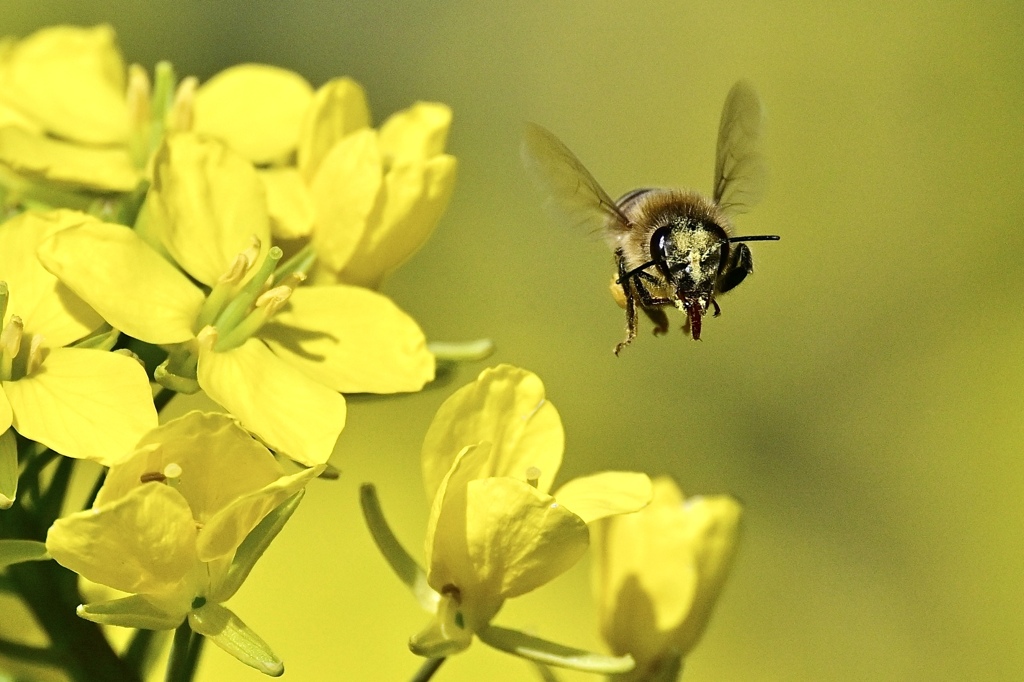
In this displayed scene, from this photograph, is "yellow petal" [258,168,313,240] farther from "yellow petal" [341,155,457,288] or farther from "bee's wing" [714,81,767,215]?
"bee's wing" [714,81,767,215]

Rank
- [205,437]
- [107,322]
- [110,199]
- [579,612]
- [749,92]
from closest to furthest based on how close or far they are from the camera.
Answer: [205,437]
[107,322]
[110,199]
[749,92]
[579,612]

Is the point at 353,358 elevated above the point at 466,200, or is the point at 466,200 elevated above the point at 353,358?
the point at 353,358

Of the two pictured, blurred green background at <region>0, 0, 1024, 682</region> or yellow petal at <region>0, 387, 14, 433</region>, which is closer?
yellow petal at <region>0, 387, 14, 433</region>

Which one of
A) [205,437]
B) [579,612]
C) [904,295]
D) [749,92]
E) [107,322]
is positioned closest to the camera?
[205,437]

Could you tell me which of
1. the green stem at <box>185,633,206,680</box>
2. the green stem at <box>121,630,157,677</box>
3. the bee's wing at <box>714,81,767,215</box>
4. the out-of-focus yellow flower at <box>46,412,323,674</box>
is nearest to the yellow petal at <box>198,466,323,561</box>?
the out-of-focus yellow flower at <box>46,412,323,674</box>

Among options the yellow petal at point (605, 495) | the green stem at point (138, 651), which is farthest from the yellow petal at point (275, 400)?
the green stem at point (138, 651)

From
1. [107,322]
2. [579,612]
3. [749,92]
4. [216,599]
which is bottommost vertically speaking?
[579,612]

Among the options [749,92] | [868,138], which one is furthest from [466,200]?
[749,92]

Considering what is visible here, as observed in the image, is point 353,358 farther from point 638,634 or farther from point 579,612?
point 579,612
